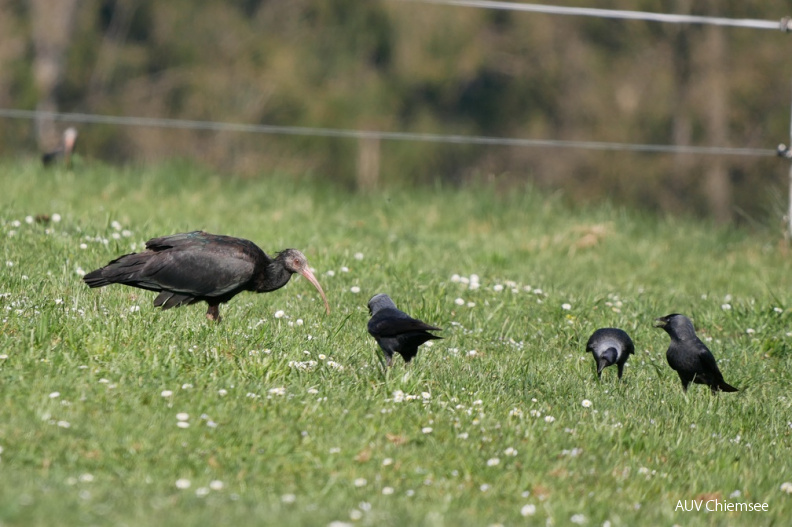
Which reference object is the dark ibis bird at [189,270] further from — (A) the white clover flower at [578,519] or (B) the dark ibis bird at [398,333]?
(A) the white clover flower at [578,519]

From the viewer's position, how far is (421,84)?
1340 inches

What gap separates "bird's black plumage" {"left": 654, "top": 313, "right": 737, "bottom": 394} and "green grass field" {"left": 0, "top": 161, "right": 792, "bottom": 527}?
0.40 feet

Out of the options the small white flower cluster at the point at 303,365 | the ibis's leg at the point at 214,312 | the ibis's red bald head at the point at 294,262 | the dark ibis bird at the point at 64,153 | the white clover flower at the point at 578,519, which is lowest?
the white clover flower at the point at 578,519

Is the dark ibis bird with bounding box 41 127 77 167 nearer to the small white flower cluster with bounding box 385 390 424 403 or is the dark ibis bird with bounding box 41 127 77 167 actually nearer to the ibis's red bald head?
the ibis's red bald head

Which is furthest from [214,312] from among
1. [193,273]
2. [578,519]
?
[578,519]

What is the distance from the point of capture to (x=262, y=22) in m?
33.4

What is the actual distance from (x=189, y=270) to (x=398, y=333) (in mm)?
1623

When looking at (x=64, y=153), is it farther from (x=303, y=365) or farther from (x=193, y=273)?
(x=303, y=365)

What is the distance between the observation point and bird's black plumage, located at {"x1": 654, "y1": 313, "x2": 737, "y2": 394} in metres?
6.94

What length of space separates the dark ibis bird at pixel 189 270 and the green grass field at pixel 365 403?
0.58 ft

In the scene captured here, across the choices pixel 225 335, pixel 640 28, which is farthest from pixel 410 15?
pixel 225 335

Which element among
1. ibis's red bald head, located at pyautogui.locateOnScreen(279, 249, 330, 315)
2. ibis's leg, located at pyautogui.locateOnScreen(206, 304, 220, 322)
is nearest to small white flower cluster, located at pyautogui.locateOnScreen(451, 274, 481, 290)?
ibis's red bald head, located at pyautogui.locateOnScreen(279, 249, 330, 315)

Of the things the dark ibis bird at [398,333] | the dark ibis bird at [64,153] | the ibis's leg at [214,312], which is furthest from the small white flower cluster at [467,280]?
the dark ibis bird at [64,153]

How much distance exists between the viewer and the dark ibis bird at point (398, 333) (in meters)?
6.54
